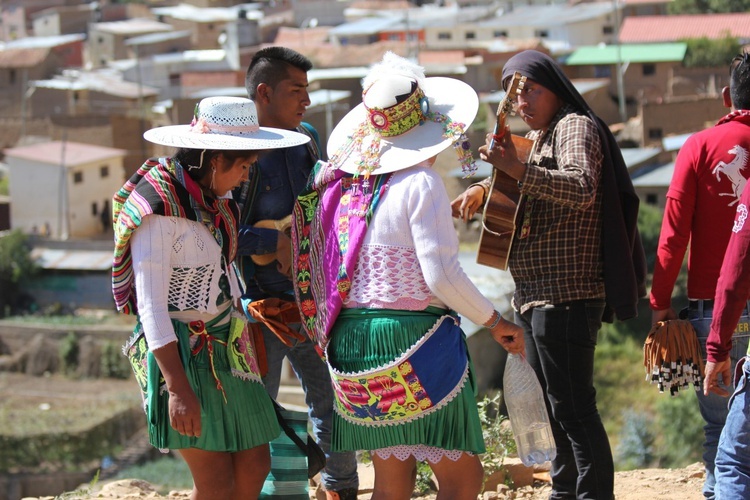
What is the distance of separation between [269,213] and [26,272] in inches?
1213

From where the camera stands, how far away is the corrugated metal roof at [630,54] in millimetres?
37531

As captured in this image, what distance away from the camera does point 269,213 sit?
4098 millimetres

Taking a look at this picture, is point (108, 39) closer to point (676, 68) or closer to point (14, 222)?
point (14, 222)

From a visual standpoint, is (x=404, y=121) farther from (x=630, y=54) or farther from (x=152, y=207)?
(x=630, y=54)

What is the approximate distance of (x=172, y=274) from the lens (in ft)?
11.2

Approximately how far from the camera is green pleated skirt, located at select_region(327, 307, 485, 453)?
3.35 meters

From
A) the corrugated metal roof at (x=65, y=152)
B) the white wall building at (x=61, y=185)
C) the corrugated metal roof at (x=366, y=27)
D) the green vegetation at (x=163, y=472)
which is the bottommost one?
the green vegetation at (x=163, y=472)

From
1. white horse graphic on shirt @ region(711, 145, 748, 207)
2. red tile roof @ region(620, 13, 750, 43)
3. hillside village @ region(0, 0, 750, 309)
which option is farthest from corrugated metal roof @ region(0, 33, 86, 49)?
white horse graphic on shirt @ region(711, 145, 748, 207)

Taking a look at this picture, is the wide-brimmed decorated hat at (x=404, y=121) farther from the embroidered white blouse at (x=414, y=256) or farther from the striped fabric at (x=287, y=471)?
the striped fabric at (x=287, y=471)

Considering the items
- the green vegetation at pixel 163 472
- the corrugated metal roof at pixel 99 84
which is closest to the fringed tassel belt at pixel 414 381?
the green vegetation at pixel 163 472

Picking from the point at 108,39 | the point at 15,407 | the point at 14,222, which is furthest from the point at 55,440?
the point at 108,39

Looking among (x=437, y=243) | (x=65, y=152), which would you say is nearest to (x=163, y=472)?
(x=437, y=243)

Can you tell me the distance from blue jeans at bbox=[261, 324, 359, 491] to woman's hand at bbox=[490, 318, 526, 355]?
91 centimetres

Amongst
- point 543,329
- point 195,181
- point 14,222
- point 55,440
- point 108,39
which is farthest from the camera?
point 108,39
